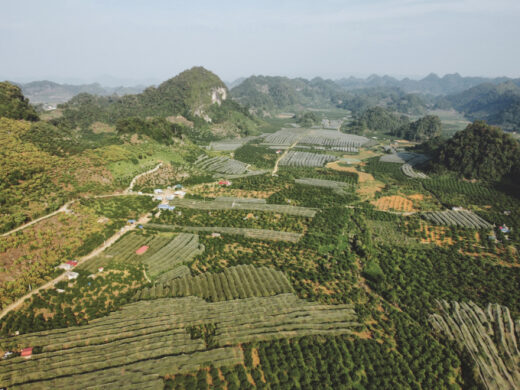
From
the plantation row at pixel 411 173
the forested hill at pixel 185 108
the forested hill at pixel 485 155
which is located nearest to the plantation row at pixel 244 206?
the plantation row at pixel 411 173

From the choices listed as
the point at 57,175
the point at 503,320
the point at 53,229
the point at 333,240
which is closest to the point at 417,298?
the point at 503,320

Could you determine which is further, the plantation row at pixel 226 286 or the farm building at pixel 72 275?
the farm building at pixel 72 275

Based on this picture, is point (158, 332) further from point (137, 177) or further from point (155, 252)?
point (137, 177)

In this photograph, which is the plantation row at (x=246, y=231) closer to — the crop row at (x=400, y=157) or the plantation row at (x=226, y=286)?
the plantation row at (x=226, y=286)

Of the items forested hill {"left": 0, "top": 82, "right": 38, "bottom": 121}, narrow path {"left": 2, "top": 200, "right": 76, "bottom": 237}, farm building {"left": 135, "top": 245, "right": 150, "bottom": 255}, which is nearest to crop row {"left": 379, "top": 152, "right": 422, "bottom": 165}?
farm building {"left": 135, "top": 245, "right": 150, "bottom": 255}

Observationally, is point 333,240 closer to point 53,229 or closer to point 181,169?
point 53,229

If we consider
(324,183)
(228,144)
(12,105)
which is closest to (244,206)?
(324,183)
